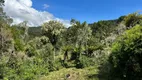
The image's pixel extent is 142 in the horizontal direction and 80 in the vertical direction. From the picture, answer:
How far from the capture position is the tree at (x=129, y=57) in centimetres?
1330

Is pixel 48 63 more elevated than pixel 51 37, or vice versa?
pixel 51 37

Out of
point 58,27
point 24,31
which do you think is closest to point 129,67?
point 58,27

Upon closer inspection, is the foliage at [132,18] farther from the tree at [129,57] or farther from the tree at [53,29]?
the tree at [129,57]

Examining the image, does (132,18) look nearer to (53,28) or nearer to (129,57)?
(53,28)

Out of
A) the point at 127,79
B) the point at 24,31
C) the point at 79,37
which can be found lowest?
the point at 127,79

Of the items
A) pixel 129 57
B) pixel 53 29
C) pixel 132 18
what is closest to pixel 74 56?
pixel 53 29

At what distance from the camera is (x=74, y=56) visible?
2691 cm

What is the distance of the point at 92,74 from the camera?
17812mm

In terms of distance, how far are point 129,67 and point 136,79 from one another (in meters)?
0.82

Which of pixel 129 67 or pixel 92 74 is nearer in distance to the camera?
pixel 129 67

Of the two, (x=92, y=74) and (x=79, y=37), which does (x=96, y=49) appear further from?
(x=92, y=74)

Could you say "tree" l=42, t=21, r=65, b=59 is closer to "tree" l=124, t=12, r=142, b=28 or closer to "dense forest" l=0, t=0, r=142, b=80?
"dense forest" l=0, t=0, r=142, b=80

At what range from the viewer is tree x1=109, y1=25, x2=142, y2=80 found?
13297 mm

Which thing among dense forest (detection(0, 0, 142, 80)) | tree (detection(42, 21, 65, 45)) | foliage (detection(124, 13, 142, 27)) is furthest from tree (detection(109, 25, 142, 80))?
tree (detection(42, 21, 65, 45))
